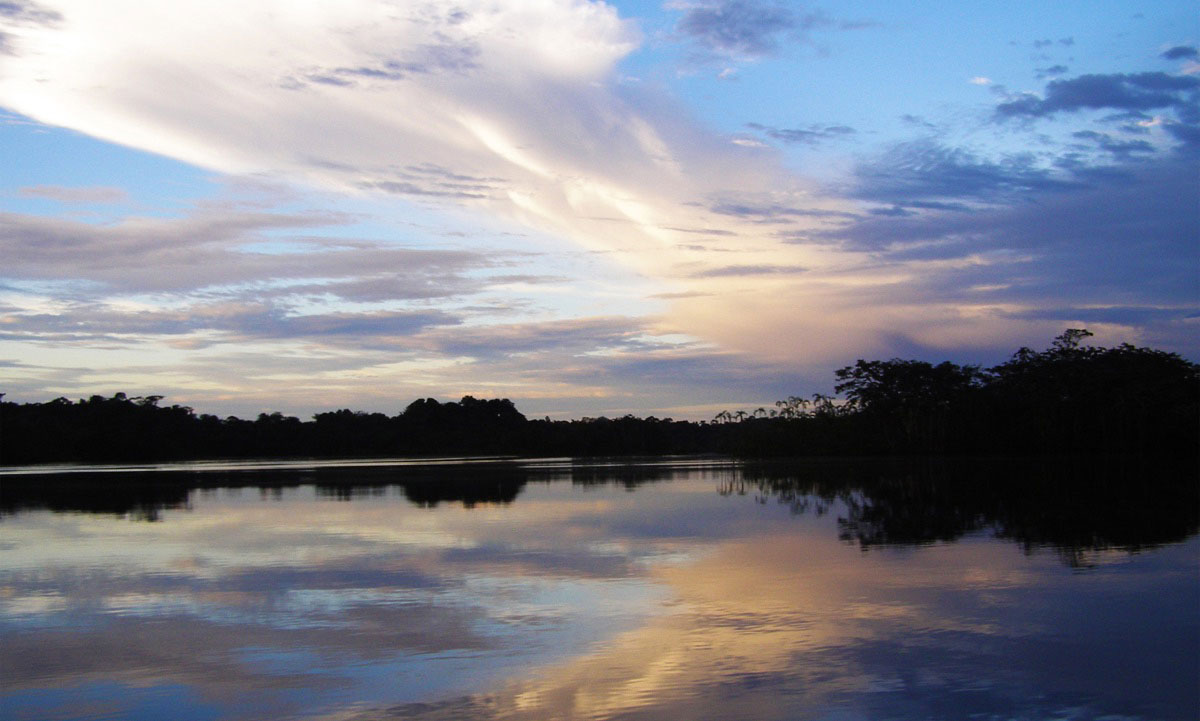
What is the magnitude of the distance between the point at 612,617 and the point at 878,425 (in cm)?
6986

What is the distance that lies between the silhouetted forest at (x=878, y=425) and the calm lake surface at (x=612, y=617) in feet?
168

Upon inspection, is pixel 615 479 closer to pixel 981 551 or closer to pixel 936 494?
pixel 936 494

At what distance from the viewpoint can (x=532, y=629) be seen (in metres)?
9.89

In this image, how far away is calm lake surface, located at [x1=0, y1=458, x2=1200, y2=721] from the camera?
24.7 feet

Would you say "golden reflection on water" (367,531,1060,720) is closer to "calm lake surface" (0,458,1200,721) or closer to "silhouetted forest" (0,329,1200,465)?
"calm lake surface" (0,458,1200,721)

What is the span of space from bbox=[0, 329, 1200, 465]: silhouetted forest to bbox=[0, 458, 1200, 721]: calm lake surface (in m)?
51.3

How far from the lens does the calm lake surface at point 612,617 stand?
7.52 meters

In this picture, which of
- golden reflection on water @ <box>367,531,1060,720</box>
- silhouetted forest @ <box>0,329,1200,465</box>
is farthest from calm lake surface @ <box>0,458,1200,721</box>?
silhouetted forest @ <box>0,329,1200,465</box>

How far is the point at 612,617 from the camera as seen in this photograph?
10.4 m

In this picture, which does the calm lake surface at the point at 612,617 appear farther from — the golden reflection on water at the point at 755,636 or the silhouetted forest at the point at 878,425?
the silhouetted forest at the point at 878,425

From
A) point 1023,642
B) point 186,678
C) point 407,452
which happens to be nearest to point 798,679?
point 1023,642

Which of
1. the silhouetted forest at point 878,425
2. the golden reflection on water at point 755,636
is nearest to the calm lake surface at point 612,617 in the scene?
the golden reflection on water at point 755,636

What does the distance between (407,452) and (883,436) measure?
57.3m

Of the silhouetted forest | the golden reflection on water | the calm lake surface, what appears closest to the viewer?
the golden reflection on water
